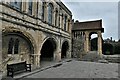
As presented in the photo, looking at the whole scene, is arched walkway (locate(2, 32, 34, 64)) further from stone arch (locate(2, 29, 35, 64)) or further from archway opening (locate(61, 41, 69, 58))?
archway opening (locate(61, 41, 69, 58))

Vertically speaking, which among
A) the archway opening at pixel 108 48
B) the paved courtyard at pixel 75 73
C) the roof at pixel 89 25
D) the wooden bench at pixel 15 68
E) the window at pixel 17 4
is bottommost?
the paved courtyard at pixel 75 73

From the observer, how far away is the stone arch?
8.93 m

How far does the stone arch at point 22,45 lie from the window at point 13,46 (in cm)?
28

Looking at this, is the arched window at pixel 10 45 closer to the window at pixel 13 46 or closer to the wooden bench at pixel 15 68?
the window at pixel 13 46

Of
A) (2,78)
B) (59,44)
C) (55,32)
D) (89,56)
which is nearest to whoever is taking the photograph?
(2,78)

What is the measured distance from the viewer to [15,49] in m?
10.0

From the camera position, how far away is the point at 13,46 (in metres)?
9.73

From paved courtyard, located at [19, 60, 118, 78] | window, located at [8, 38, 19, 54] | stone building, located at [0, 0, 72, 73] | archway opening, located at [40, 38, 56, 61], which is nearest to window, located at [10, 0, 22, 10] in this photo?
stone building, located at [0, 0, 72, 73]

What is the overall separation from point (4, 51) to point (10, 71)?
130cm

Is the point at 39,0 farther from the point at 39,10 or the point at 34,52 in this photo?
the point at 34,52

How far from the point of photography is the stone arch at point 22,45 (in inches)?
352

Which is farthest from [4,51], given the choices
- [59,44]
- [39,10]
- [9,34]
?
[59,44]

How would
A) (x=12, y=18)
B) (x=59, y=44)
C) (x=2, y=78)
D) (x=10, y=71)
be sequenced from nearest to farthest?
1. (x=2, y=78)
2. (x=10, y=71)
3. (x=12, y=18)
4. (x=59, y=44)

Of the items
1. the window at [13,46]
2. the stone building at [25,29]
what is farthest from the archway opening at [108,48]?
the window at [13,46]
